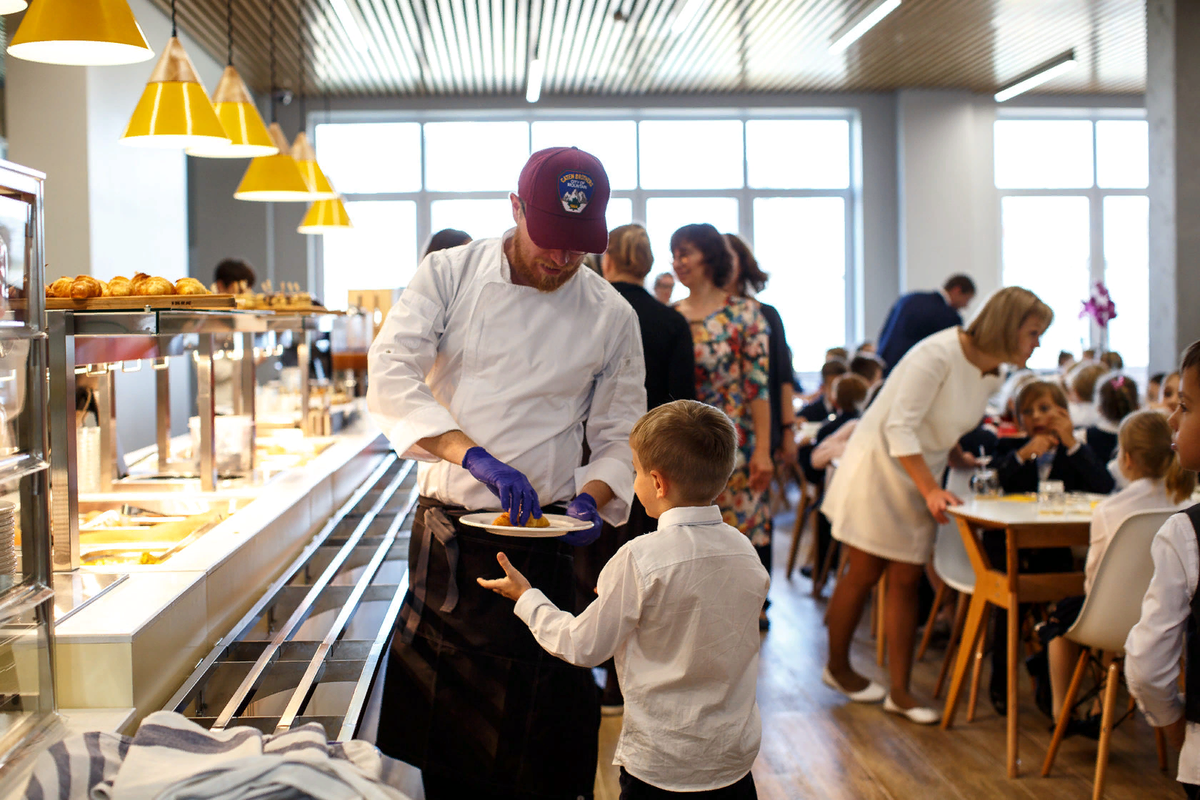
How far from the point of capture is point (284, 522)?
102 inches

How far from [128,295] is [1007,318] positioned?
98.9 inches

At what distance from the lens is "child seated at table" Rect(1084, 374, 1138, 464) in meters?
4.30

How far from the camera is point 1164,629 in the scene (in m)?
2.11

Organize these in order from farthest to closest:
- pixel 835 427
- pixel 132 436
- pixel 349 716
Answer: pixel 132 436
pixel 835 427
pixel 349 716

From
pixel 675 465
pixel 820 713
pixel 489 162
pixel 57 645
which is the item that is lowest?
pixel 820 713

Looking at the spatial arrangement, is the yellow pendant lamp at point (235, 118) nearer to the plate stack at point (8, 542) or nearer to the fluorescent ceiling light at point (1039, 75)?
the plate stack at point (8, 542)

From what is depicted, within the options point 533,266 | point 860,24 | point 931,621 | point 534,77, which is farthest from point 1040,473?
point 534,77

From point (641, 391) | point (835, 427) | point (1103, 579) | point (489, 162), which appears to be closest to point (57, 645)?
point (641, 391)

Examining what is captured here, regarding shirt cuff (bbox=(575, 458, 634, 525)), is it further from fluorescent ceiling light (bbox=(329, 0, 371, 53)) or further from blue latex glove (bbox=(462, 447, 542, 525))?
fluorescent ceiling light (bbox=(329, 0, 371, 53))

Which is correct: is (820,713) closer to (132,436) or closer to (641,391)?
(641,391)

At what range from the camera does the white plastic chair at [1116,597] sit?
2707 mm

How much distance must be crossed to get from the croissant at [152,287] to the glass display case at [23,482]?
0.80 meters

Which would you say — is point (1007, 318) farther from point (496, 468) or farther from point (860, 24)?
point (860, 24)

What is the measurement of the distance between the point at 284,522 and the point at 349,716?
94 centimetres
